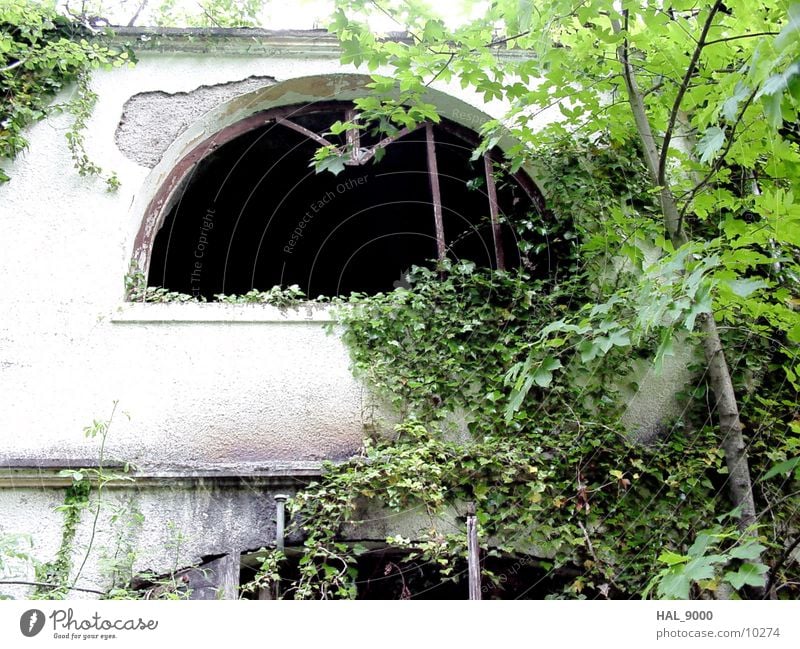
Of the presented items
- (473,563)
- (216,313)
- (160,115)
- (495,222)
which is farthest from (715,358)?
(160,115)

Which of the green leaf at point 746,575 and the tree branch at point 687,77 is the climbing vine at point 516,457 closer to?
the tree branch at point 687,77

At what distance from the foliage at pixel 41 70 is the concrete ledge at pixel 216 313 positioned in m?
0.89

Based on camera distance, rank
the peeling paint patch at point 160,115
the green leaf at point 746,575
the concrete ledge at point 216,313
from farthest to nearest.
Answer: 1. the peeling paint patch at point 160,115
2. the concrete ledge at point 216,313
3. the green leaf at point 746,575

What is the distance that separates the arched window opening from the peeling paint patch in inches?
10.9

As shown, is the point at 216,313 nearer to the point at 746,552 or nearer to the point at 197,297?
the point at 197,297

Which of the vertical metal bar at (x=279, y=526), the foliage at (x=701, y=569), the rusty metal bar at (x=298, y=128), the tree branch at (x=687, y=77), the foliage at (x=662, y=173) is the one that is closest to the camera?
the foliage at (x=701, y=569)

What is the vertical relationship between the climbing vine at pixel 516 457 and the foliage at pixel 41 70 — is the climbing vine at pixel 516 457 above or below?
below

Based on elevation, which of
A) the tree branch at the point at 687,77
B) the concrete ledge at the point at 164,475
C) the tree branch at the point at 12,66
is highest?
the tree branch at the point at 12,66

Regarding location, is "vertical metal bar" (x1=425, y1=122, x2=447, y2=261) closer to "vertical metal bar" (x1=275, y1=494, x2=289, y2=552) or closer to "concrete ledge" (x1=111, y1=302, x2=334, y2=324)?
"concrete ledge" (x1=111, y1=302, x2=334, y2=324)

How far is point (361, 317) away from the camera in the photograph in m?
4.22

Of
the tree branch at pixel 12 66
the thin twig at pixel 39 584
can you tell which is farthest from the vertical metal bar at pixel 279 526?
the tree branch at pixel 12 66
